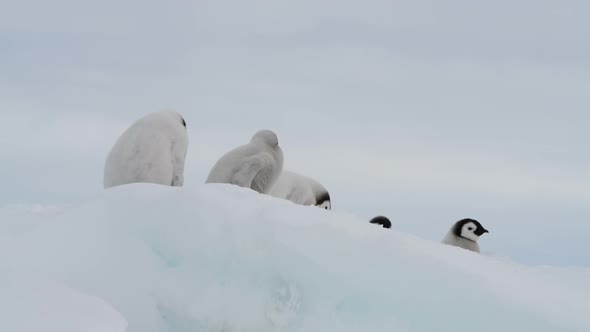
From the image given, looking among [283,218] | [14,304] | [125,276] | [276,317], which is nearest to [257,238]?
[283,218]

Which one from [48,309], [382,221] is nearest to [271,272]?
[48,309]

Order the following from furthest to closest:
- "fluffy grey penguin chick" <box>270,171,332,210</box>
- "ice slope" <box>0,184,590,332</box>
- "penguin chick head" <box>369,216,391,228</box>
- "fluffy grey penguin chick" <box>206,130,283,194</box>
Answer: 1. "penguin chick head" <box>369,216,391,228</box>
2. "fluffy grey penguin chick" <box>270,171,332,210</box>
3. "fluffy grey penguin chick" <box>206,130,283,194</box>
4. "ice slope" <box>0,184,590,332</box>

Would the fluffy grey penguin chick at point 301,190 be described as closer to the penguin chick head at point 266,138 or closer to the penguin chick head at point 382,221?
the penguin chick head at point 382,221

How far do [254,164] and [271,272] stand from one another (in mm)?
4021

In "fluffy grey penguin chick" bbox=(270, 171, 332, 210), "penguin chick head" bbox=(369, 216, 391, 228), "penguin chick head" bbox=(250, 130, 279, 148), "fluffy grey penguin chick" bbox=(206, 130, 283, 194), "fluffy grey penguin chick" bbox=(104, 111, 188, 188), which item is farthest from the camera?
"penguin chick head" bbox=(369, 216, 391, 228)

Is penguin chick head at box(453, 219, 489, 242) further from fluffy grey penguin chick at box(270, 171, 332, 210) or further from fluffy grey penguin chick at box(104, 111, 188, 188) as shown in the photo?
fluffy grey penguin chick at box(104, 111, 188, 188)

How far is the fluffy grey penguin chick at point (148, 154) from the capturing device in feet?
19.9

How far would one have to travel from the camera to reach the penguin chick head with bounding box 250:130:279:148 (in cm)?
756

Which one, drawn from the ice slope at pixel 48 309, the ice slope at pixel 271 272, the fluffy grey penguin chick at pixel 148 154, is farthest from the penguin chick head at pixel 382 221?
the ice slope at pixel 48 309

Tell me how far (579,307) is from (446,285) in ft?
1.70

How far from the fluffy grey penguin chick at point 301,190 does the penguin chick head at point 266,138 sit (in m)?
1.56

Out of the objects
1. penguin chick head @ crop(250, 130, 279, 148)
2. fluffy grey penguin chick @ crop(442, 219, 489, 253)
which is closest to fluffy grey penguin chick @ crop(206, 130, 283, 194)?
penguin chick head @ crop(250, 130, 279, 148)

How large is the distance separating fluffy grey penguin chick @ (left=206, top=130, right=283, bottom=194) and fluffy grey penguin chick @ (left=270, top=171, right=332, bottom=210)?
1580 mm

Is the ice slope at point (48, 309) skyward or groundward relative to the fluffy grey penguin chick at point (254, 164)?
groundward
